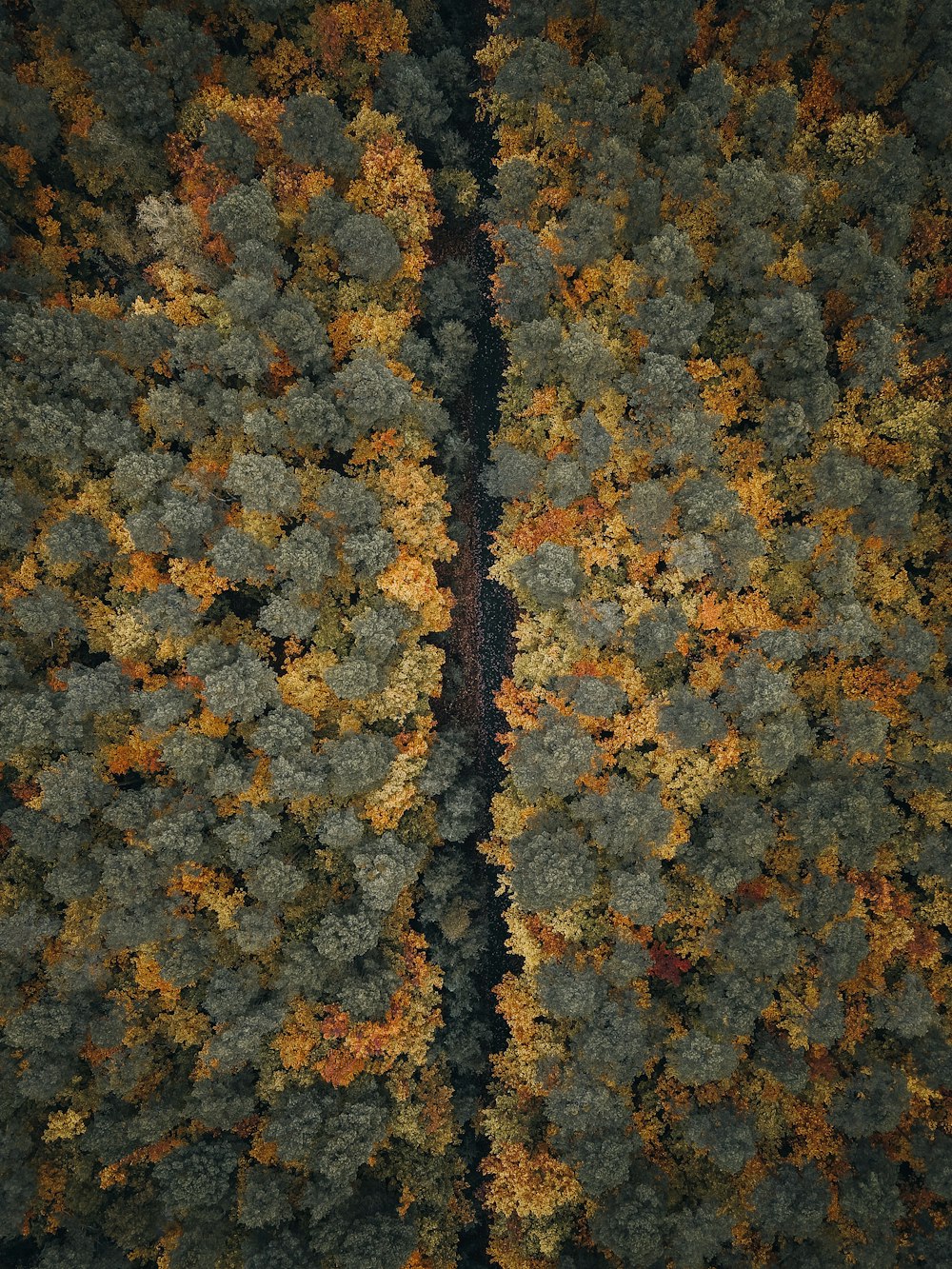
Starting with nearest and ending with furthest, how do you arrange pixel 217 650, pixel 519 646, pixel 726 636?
pixel 217 650, pixel 726 636, pixel 519 646

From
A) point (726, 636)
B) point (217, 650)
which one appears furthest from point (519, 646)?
point (217, 650)

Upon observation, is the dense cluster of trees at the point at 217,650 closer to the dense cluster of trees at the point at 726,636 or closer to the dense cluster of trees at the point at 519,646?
the dense cluster of trees at the point at 519,646

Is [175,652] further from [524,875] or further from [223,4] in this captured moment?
[223,4]

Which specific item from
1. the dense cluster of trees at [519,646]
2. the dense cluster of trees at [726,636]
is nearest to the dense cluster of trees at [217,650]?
the dense cluster of trees at [519,646]

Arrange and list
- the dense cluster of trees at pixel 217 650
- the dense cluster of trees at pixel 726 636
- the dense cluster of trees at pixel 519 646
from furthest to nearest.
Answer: the dense cluster of trees at pixel 726 636 < the dense cluster of trees at pixel 519 646 < the dense cluster of trees at pixel 217 650

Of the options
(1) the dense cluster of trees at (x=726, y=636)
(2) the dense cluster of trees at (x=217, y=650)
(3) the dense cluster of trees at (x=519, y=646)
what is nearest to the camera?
(2) the dense cluster of trees at (x=217, y=650)

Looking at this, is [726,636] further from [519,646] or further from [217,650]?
[217,650]

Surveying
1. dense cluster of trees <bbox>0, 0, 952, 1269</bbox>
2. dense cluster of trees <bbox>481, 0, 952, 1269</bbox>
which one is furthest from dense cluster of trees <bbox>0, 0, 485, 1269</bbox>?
dense cluster of trees <bbox>481, 0, 952, 1269</bbox>
